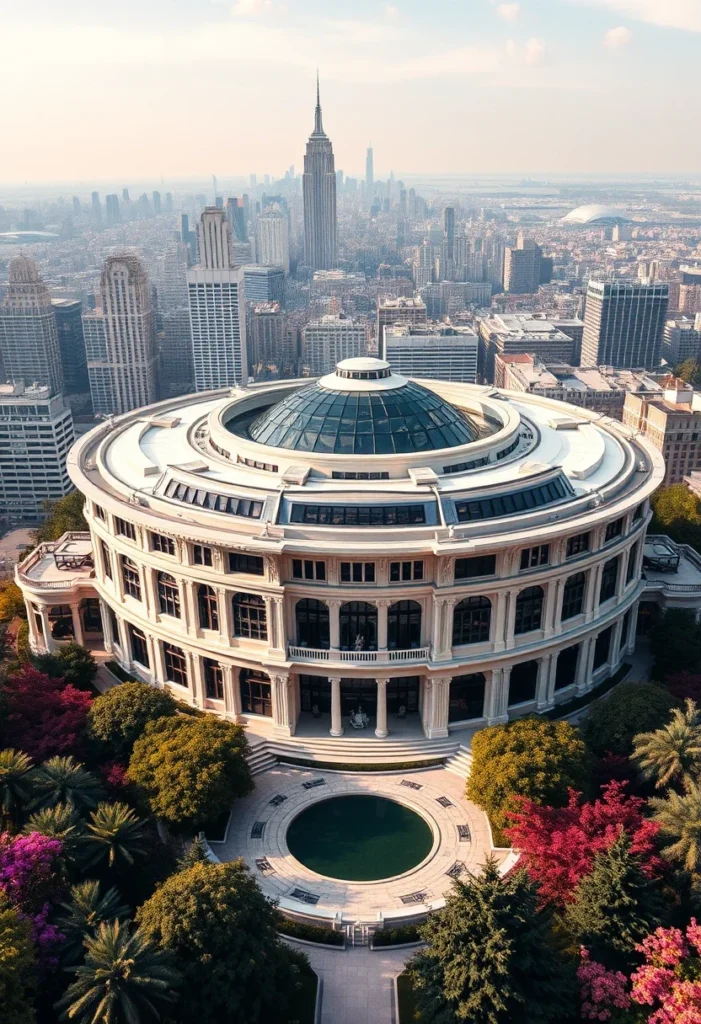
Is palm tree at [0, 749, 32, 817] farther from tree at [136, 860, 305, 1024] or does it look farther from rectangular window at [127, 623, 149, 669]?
rectangular window at [127, 623, 149, 669]

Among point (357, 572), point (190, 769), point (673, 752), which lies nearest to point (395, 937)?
point (190, 769)

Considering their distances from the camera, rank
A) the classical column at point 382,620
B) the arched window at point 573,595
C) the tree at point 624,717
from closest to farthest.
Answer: the tree at point 624,717
the classical column at point 382,620
the arched window at point 573,595

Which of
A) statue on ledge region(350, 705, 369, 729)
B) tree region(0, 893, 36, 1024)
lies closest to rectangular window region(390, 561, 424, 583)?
statue on ledge region(350, 705, 369, 729)

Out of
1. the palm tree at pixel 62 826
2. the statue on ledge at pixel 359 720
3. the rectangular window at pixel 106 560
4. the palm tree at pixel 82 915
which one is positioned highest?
the rectangular window at pixel 106 560

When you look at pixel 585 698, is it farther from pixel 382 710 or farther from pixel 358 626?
pixel 358 626

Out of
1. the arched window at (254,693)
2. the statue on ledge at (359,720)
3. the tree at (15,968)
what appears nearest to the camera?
the tree at (15,968)

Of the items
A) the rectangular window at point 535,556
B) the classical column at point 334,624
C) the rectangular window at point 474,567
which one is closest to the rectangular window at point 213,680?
the classical column at point 334,624

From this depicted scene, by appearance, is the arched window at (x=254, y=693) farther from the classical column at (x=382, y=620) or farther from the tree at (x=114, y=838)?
the tree at (x=114, y=838)
